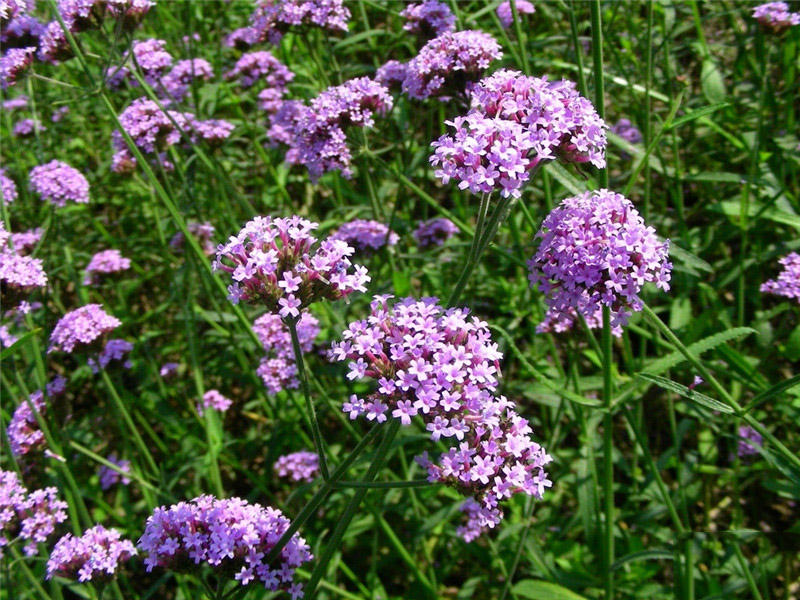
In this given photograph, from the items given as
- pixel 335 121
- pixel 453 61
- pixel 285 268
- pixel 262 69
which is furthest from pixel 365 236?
pixel 285 268

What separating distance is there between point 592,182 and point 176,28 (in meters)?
4.47

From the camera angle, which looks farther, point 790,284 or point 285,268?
point 790,284

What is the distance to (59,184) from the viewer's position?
4.50 metres

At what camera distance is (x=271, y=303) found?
7.00ft

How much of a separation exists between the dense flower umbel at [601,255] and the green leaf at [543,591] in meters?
1.62

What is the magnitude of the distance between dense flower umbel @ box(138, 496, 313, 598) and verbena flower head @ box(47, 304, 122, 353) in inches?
69.5

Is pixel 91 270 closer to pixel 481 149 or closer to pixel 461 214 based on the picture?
pixel 461 214

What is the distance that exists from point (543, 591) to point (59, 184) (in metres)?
3.67

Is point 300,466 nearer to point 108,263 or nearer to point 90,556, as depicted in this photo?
point 90,556

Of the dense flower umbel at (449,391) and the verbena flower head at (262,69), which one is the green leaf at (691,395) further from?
the verbena flower head at (262,69)

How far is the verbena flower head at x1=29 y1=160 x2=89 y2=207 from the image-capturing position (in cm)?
442

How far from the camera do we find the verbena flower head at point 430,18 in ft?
12.9

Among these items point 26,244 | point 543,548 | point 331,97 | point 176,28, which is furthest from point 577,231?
point 176,28

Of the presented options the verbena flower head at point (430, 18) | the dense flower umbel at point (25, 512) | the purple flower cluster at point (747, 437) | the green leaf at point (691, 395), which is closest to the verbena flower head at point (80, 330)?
the dense flower umbel at point (25, 512)
